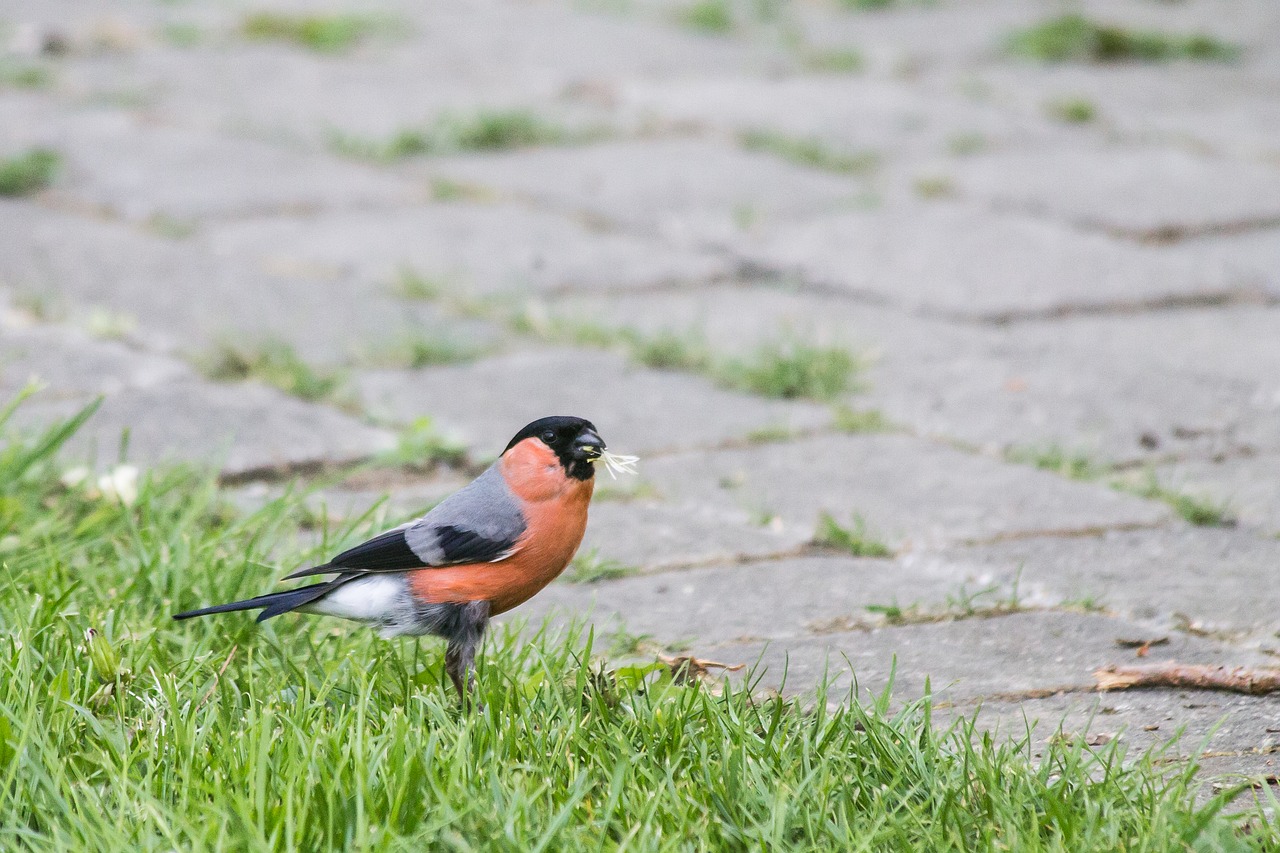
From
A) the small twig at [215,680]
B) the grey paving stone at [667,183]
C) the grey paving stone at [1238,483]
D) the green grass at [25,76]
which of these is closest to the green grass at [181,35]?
the green grass at [25,76]

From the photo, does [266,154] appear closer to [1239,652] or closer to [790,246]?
[790,246]

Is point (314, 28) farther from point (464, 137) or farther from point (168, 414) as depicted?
point (168, 414)

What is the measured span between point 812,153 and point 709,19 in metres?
2.29

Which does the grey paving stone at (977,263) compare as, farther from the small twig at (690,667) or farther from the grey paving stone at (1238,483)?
the small twig at (690,667)

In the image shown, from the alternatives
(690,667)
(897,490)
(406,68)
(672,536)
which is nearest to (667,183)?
(406,68)

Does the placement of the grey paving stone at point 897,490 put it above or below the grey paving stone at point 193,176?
below

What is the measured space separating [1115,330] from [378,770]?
272 cm

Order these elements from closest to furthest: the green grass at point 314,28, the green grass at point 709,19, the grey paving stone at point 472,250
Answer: the grey paving stone at point 472,250 → the green grass at point 314,28 → the green grass at point 709,19

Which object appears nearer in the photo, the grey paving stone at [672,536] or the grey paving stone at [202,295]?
the grey paving stone at [672,536]

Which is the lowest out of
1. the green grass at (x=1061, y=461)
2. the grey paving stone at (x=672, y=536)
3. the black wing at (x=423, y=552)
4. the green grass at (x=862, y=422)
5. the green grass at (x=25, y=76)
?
the grey paving stone at (x=672, y=536)

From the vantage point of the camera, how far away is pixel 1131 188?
5.11 m

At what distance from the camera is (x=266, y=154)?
5.48 metres

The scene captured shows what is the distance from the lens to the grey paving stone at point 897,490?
295cm

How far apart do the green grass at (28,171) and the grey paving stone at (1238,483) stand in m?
3.54
